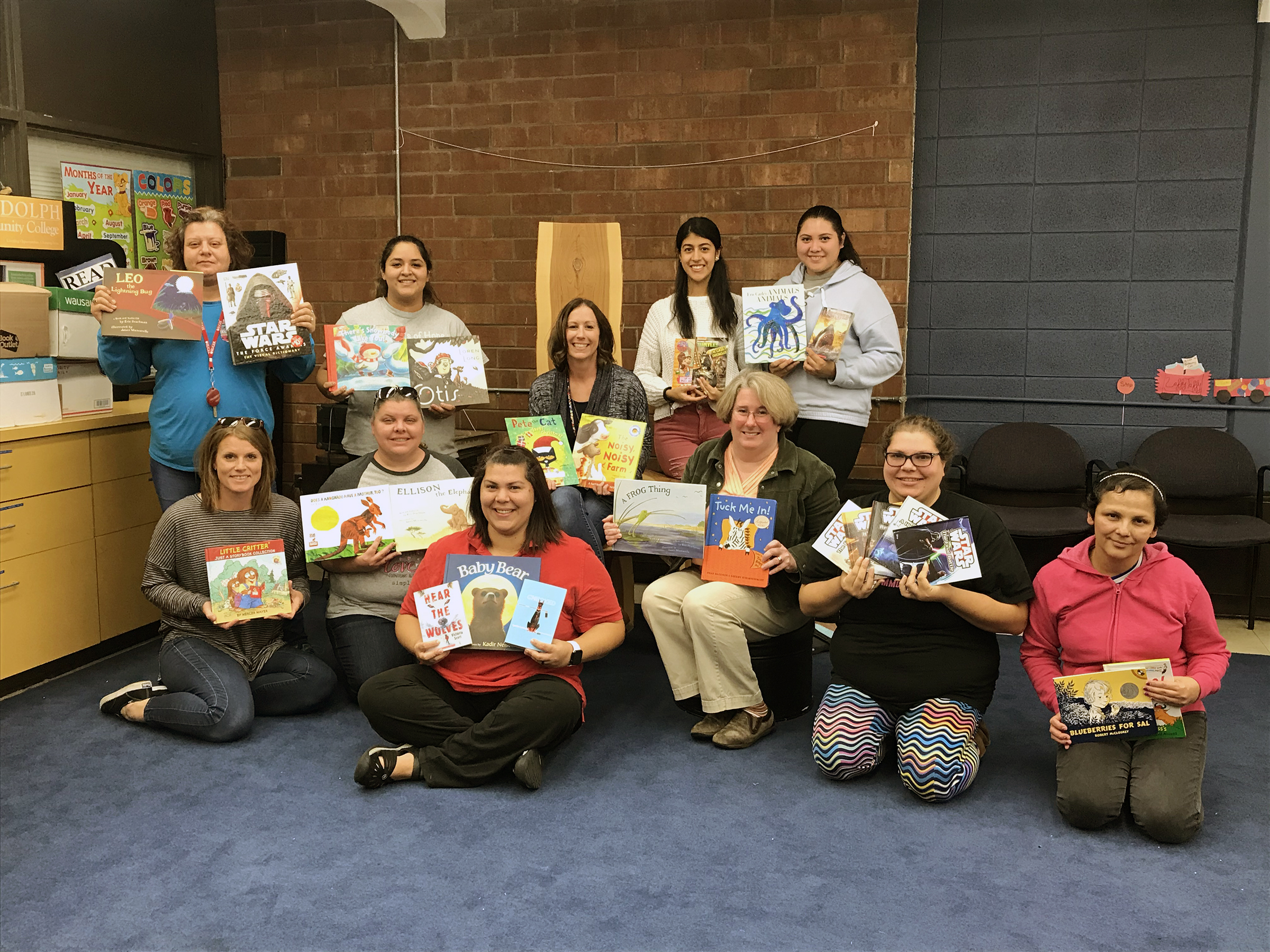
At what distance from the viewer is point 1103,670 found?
2.78m

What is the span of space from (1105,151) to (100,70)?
4.77 m

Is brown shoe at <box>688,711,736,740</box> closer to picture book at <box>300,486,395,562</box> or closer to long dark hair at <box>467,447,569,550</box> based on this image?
long dark hair at <box>467,447,569,550</box>

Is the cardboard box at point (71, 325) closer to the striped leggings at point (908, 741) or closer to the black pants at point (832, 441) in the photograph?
the black pants at point (832, 441)

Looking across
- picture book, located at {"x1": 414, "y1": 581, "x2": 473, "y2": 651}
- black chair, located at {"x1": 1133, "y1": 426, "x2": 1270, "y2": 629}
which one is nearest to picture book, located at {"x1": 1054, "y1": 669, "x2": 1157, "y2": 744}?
picture book, located at {"x1": 414, "y1": 581, "x2": 473, "y2": 651}

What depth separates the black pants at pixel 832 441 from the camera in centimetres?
401

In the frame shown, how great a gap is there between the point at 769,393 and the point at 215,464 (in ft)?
6.04

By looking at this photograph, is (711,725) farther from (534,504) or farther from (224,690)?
(224,690)

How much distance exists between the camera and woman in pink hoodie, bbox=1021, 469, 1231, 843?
2725 mm

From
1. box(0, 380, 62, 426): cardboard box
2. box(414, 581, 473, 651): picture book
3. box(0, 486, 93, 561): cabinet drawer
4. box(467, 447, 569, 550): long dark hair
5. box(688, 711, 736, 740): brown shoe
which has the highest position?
box(0, 380, 62, 426): cardboard box

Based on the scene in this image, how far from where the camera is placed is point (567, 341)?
160 inches

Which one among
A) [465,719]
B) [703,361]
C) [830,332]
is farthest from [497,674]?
[830,332]

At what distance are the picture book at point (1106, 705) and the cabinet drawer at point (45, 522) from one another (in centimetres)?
350

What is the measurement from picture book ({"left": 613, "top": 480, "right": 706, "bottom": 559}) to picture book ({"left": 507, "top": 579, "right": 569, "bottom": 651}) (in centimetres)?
57

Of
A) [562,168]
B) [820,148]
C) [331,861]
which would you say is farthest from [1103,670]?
[562,168]
